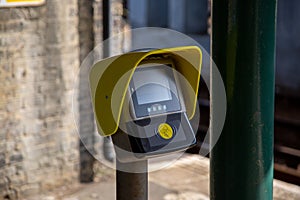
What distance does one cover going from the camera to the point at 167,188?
5.80 meters

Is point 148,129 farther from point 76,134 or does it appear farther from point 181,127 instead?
point 76,134

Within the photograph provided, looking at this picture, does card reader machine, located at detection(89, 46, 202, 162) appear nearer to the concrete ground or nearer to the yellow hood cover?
the yellow hood cover

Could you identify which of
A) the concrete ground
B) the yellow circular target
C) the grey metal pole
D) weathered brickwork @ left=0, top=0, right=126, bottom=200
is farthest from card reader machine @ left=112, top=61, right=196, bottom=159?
the concrete ground

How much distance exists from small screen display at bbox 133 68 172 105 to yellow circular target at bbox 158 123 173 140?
10 cm

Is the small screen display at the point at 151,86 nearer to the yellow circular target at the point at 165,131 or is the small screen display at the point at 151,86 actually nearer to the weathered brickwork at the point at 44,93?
the yellow circular target at the point at 165,131

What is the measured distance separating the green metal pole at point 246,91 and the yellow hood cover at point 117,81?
0.33 meters

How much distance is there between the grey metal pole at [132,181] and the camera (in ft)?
8.25

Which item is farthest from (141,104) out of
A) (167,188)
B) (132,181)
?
(167,188)

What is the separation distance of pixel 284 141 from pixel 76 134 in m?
4.24

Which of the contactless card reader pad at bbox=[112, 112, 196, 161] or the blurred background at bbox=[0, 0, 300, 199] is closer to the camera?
the contactless card reader pad at bbox=[112, 112, 196, 161]

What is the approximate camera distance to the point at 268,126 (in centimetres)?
288

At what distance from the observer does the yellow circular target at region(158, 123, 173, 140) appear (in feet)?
7.82

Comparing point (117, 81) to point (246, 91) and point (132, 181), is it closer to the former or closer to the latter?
point (132, 181)

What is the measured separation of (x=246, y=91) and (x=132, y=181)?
66 centimetres
